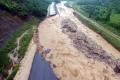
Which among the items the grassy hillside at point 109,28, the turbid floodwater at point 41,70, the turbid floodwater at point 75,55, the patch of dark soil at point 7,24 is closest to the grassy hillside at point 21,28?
the patch of dark soil at point 7,24

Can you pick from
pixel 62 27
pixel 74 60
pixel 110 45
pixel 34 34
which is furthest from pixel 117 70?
pixel 62 27

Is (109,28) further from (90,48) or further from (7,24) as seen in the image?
(7,24)

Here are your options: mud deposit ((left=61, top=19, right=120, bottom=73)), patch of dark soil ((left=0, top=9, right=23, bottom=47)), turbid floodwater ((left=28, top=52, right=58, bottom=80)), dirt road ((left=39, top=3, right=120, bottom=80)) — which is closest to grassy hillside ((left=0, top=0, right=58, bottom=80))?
patch of dark soil ((left=0, top=9, right=23, bottom=47))

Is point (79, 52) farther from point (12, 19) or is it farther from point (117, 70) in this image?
point (12, 19)

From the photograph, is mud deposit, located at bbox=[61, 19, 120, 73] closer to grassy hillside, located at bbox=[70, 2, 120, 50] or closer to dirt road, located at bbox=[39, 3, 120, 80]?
dirt road, located at bbox=[39, 3, 120, 80]

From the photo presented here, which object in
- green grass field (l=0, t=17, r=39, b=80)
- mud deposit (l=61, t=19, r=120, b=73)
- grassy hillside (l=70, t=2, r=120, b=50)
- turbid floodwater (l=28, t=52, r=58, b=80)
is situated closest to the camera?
turbid floodwater (l=28, t=52, r=58, b=80)

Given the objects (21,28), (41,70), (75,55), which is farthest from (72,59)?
(21,28)
